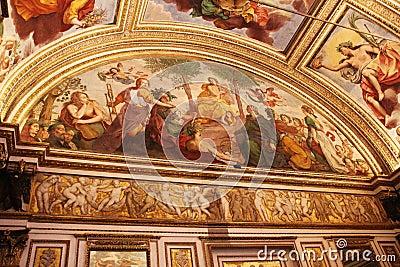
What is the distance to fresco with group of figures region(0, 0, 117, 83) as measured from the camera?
700 cm

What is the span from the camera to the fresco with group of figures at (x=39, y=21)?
7.00 metres

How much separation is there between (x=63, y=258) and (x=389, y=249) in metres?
7.50

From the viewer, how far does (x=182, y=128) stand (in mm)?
9516

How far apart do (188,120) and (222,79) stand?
185 cm

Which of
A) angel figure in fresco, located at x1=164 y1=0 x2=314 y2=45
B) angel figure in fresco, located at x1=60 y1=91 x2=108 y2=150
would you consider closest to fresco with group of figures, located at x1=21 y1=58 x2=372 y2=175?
angel figure in fresco, located at x1=60 y1=91 x2=108 y2=150

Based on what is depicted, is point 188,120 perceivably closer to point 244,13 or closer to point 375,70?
point 244,13

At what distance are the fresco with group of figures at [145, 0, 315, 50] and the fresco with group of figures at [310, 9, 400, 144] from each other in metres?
1.16

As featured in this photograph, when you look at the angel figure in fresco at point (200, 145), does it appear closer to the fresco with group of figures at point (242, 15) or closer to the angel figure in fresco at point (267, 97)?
the angel figure in fresco at point (267, 97)

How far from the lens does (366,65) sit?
10.5 meters

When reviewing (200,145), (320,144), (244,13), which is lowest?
(200,145)

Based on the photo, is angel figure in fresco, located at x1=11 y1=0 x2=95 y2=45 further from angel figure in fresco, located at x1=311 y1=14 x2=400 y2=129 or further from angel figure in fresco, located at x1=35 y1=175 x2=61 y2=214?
angel figure in fresco, located at x1=311 y1=14 x2=400 y2=129

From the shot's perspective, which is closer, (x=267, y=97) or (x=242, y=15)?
(x=242, y=15)

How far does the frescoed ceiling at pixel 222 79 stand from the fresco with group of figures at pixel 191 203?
30.0 inches

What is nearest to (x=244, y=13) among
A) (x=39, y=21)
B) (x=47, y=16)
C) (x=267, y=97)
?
(x=267, y=97)
